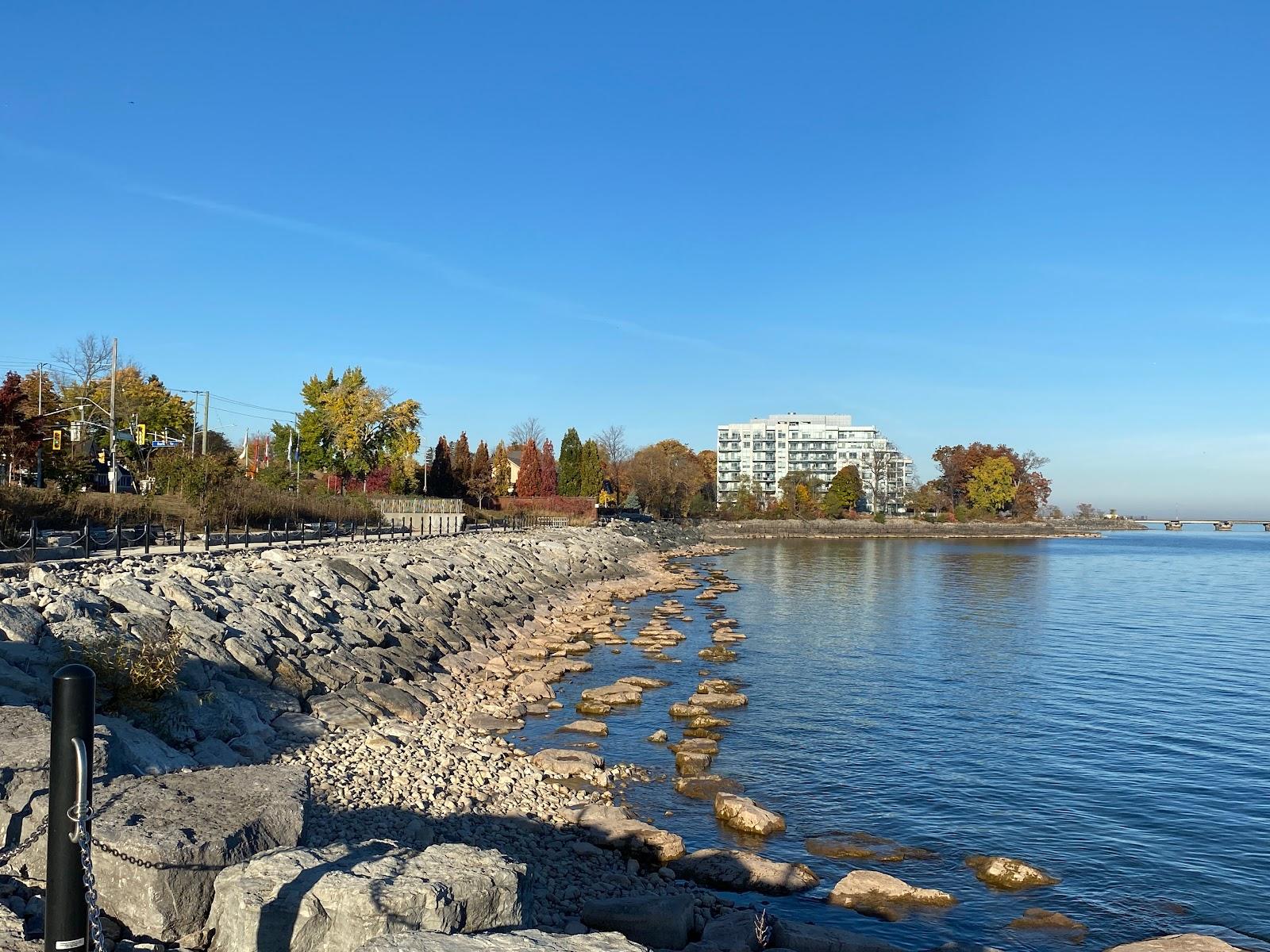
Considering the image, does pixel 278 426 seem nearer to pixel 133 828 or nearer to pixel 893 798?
pixel 893 798

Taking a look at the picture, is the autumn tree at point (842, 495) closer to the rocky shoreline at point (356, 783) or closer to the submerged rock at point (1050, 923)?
the rocky shoreline at point (356, 783)

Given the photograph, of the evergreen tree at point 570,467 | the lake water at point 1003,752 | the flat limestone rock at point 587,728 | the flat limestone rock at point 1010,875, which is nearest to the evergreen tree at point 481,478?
the evergreen tree at point 570,467

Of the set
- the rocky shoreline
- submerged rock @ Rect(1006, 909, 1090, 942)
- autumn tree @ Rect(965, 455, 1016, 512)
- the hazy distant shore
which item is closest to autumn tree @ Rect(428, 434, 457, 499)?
the hazy distant shore

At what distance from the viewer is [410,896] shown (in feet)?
15.1

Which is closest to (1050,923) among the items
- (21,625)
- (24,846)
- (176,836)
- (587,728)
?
(587,728)

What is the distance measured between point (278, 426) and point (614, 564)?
3282 cm

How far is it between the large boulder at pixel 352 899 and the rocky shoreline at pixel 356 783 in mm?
12

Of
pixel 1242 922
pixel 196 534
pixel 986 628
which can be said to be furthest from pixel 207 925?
pixel 986 628

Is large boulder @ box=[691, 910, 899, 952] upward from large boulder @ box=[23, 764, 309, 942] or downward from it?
downward

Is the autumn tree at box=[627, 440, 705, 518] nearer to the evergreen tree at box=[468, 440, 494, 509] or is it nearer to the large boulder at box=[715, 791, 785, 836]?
the evergreen tree at box=[468, 440, 494, 509]

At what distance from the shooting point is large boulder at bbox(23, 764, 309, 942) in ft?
15.6

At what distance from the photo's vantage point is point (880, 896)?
9539mm

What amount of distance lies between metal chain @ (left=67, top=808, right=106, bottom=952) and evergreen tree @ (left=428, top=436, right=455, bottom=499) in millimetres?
66661

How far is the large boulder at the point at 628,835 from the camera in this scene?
32.7 ft
